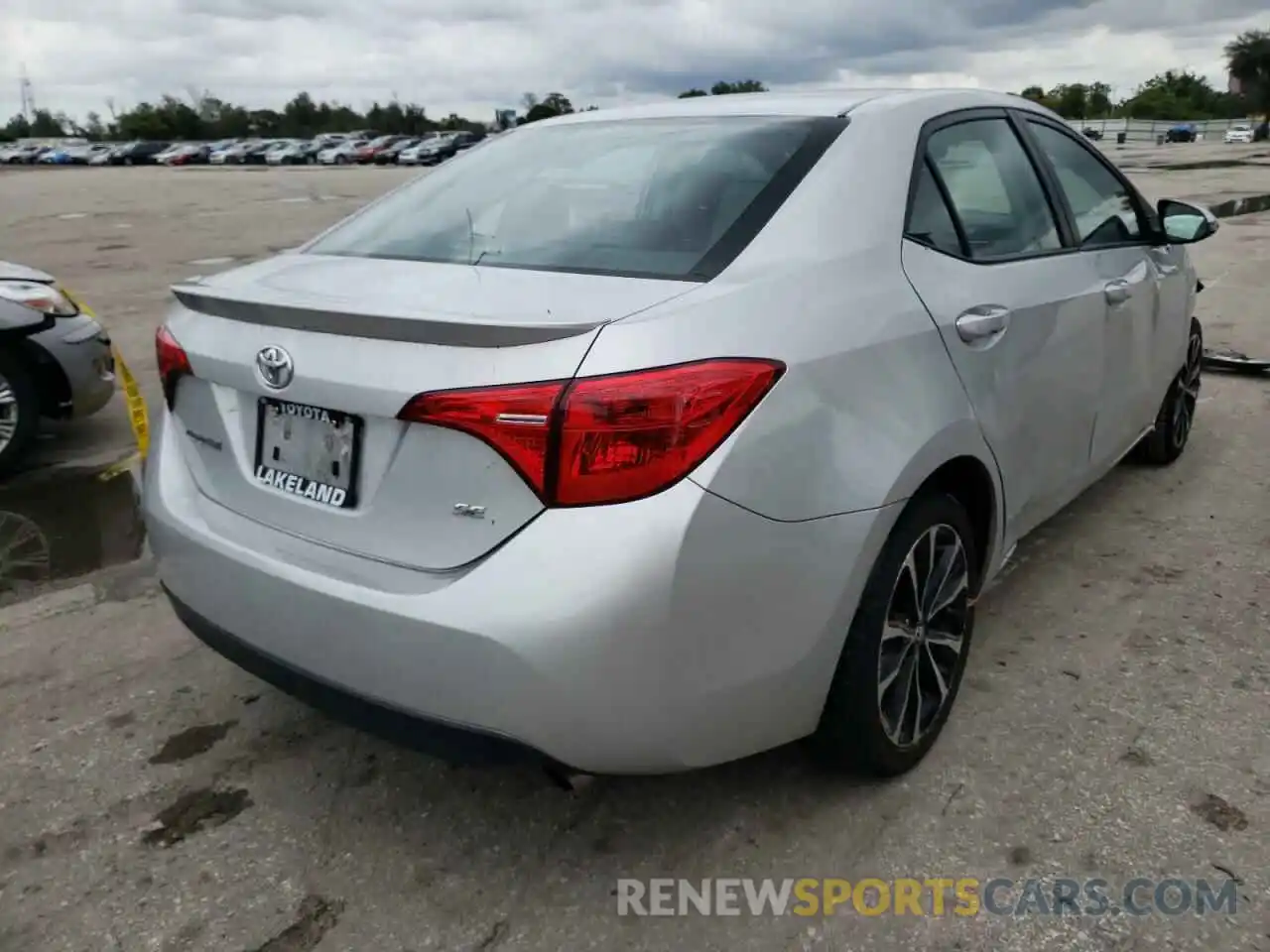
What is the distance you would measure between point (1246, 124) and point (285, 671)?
88.0m

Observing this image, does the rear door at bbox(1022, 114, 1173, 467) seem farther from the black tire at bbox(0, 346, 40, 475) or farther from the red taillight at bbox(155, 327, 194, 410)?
the black tire at bbox(0, 346, 40, 475)

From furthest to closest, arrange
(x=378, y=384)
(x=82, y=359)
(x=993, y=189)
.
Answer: (x=82, y=359) < (x=993, y=189) < (x=378, y=384)

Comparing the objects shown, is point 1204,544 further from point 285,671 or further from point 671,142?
point 285,671

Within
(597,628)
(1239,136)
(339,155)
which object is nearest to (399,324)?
(597,628)

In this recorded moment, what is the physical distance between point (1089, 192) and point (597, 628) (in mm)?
2741

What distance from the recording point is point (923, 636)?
8.68 feet

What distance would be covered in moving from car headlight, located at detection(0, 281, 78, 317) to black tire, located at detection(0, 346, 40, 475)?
0.30 m

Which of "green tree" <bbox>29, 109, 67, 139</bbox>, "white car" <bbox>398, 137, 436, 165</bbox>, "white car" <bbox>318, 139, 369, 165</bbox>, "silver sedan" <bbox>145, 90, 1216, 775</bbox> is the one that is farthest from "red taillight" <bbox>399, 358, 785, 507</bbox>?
"green tree" <bbox>29, 109, 67, 139</bbox>

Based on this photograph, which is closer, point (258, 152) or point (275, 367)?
point (275, 367)

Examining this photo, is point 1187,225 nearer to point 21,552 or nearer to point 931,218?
point 931,218

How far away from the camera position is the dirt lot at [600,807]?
7.30 ft

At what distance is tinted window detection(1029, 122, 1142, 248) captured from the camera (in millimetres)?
3578

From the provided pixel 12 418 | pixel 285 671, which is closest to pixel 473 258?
pixel 285 671

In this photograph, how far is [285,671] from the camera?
2279 mm
